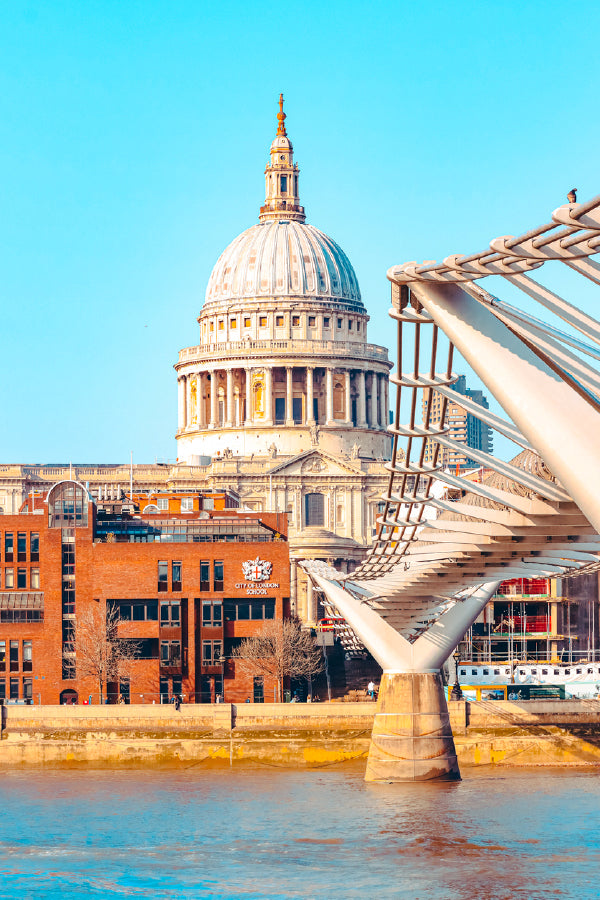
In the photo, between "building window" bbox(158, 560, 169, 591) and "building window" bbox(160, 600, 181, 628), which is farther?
"building window" bbox(158, 560, 169, 591)

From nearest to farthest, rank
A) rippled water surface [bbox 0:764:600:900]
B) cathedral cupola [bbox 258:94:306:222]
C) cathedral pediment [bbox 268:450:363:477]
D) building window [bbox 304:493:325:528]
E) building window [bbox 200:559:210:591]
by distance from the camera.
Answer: rippled water surface [bbox 0:764:600:900], building window [bbox 200:559:210:591], building window [bbox 304:493:325:528], cathedral pediment [bbox 268:450:363:477], cathedral cupola [bbox 258:94:306:222]

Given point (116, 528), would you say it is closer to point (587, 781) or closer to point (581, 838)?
point (587, 781)

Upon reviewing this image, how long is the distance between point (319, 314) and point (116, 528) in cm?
5909

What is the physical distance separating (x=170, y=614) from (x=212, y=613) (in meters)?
1.81

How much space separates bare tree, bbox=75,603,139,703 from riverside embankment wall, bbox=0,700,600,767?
623 centimetres

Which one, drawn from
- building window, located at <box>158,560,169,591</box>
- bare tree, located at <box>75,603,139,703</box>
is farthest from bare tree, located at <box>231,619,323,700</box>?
bare tree, located at <box>75,603,139,703</box>

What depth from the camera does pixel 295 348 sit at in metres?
139

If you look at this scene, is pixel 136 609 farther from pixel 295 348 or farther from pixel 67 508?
pixel 295 348

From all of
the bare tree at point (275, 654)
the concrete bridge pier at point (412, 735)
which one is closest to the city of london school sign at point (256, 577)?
the bare tree at point (275, 654)

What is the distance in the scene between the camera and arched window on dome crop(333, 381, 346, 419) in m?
138

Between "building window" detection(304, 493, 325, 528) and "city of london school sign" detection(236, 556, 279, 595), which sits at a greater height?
"building window" detection(304, 493, 325, 528)

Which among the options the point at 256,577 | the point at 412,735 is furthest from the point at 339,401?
the point at 412,735

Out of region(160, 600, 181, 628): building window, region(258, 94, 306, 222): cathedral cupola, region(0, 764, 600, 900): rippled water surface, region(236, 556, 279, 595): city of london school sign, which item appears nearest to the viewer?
region(0, 764, 600, 900): rippled water surface

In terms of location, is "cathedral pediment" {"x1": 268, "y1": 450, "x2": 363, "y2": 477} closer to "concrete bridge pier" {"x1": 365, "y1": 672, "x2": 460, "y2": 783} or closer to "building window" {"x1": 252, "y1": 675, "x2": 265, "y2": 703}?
"building window" {"x1": 252, "y1": 675, "x2": 265, "y2": 703}
